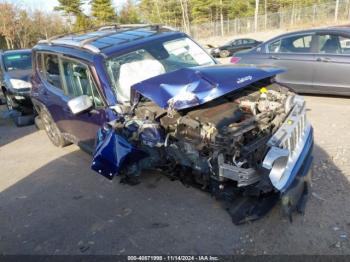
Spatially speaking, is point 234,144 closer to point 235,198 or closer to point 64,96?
point 235,198

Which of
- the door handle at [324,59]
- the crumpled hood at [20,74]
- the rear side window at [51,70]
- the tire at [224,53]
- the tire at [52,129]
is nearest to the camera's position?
the rear side window at [51,70]

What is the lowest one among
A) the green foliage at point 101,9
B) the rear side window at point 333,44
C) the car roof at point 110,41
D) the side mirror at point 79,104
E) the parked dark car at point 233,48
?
the parked dark car at point 233,48

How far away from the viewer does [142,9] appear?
192ft

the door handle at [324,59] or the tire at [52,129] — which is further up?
the door handle at [324,59]

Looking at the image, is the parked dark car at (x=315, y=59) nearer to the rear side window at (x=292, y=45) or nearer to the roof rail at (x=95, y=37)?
the rear side window at (x=292, y=45)

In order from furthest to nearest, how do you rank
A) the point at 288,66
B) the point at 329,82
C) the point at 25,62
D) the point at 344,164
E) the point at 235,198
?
the point at 25,62 < the point at 288,66 < the point at 329,82 < the point at 344,164 < the point at 235,198

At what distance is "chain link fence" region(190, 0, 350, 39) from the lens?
32.6m

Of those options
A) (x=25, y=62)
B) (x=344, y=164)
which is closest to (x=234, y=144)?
(x=344, y=164)

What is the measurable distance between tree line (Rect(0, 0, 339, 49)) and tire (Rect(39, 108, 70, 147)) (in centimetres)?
3310

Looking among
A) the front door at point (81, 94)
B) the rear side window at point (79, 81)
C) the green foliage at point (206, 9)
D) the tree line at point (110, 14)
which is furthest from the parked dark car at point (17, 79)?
the green foliage at point (206, 9)

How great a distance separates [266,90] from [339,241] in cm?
171

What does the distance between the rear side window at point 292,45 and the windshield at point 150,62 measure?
10.8 ft

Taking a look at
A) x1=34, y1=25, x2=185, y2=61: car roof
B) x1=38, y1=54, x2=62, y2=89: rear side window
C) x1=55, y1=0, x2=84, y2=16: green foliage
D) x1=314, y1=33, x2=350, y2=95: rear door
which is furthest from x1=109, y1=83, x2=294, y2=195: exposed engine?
x1=55, y1=0, x2=84, y2=16: green foliage

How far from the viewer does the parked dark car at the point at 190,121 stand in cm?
310
